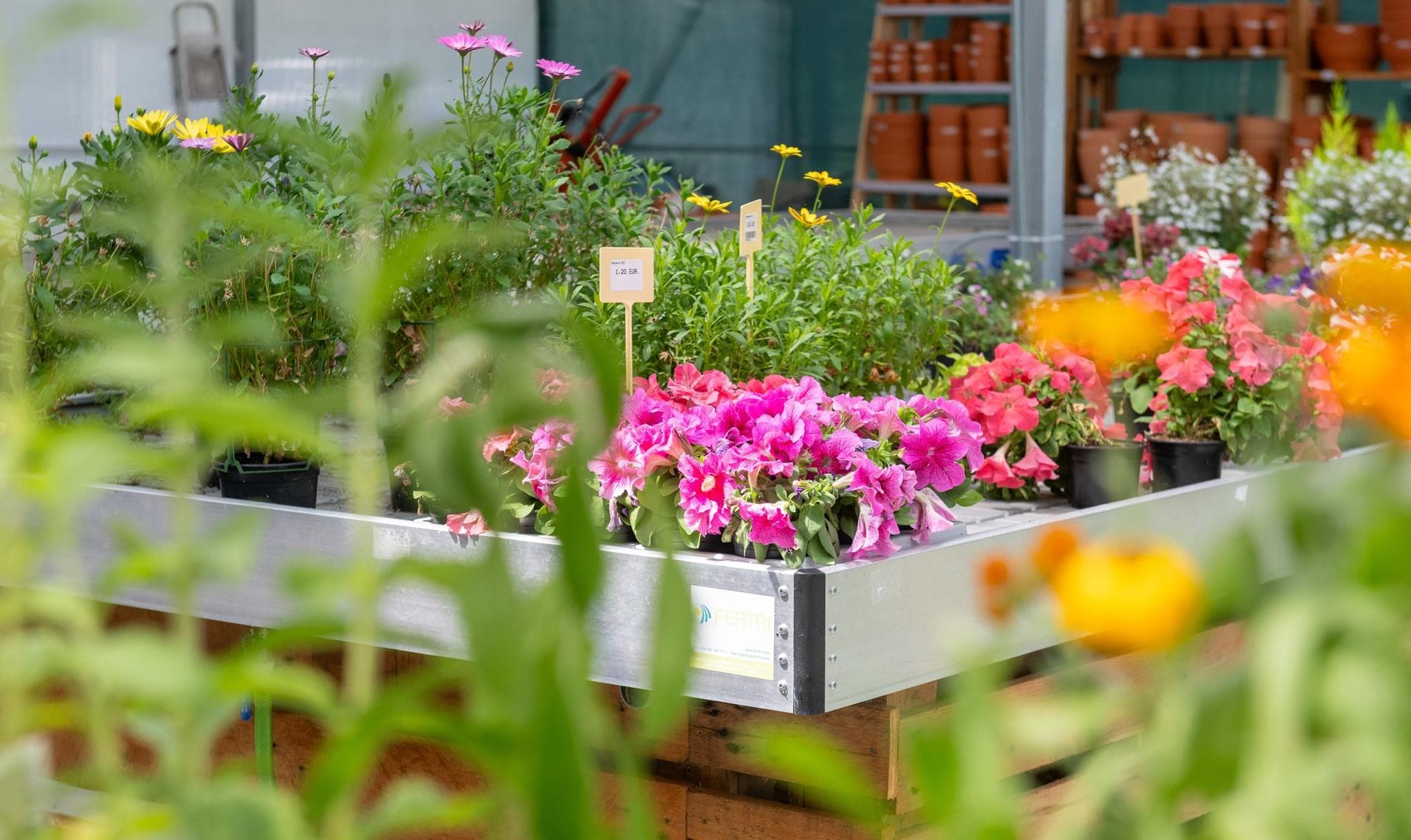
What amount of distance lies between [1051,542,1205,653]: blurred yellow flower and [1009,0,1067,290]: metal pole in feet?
12.5

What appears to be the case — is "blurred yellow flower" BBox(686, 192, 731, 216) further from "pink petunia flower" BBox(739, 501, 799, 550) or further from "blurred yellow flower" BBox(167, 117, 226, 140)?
"pink petunia flower" BBox(739, 501, 799, 550)

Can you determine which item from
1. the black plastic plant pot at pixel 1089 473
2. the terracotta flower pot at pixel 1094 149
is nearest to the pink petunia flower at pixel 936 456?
the black plastic plant pot at pixel 1089 473

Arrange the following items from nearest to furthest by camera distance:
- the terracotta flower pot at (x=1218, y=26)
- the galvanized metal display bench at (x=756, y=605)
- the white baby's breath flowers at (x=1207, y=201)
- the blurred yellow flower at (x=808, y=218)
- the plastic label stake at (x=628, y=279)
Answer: the galvanized metal display bench at (x=756, y=605)
the plastic label stake at (x=628, y=279)
the blurred yellow flower at (x=808, y=218)
the white baby's breath flowers at (x=1207, y=201)
the terracotta flower pot at (x=1218, y=26)

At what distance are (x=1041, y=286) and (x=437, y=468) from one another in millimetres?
3912

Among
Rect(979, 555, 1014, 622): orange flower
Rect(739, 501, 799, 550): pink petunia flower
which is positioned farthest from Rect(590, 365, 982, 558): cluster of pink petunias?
Rect(979, 555, 1014, 622): orange flower

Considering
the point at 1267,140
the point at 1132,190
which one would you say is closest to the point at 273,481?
the point at 1132,190

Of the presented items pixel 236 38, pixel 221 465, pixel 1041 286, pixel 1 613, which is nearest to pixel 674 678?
pixel 1 613

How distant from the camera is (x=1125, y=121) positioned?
7590 mm

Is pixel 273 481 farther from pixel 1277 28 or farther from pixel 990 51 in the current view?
pixel 1277 28

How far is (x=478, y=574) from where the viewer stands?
11.1 inches

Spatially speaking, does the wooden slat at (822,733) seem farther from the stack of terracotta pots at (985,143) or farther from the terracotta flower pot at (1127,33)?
the terracotta flower pot at (1127,33)

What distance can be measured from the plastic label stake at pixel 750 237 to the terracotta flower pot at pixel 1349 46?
5928mm

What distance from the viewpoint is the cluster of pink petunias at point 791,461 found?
1766 mm

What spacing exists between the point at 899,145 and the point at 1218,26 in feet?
5.21
